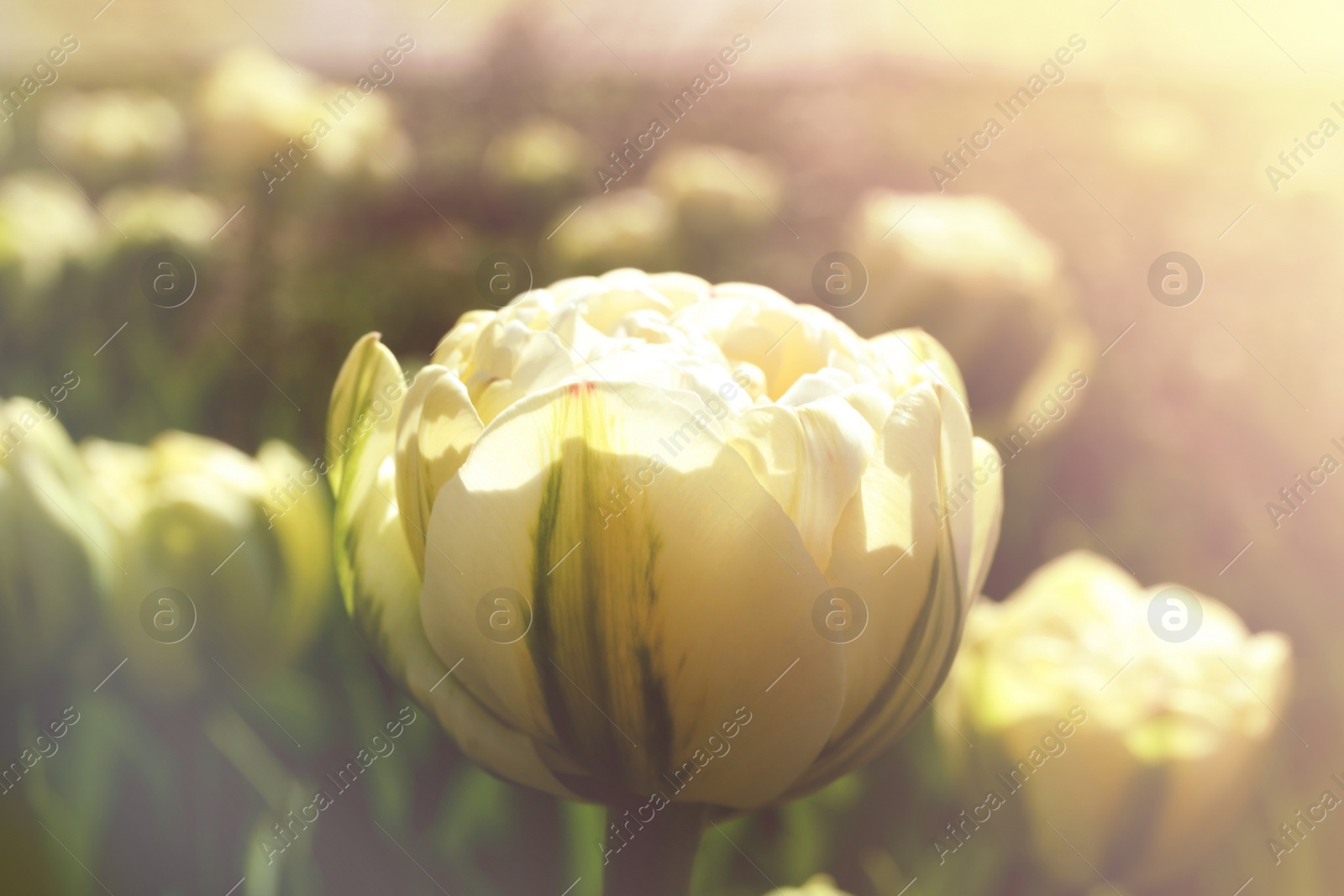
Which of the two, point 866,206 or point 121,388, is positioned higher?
point 866,206

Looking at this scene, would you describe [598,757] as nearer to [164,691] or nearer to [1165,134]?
[164,691]

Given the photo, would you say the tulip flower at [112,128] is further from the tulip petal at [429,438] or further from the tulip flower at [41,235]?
the tulip petal at [429,438]

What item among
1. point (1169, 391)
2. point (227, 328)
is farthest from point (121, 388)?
point (1169, 391)

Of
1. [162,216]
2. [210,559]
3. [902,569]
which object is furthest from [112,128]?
[902,569]

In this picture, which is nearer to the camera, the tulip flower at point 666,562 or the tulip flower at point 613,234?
the tulip flower at point 666,562

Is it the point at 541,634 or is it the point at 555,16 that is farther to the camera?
the point at 555,16

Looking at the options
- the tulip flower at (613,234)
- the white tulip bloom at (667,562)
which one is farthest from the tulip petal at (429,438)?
the tulip flower at (613,234)

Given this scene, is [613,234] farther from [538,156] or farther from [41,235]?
[41,235]

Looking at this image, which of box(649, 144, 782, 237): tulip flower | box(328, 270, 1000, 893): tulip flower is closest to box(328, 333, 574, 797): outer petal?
box(328, 270, 1000, 893): tulip flower
